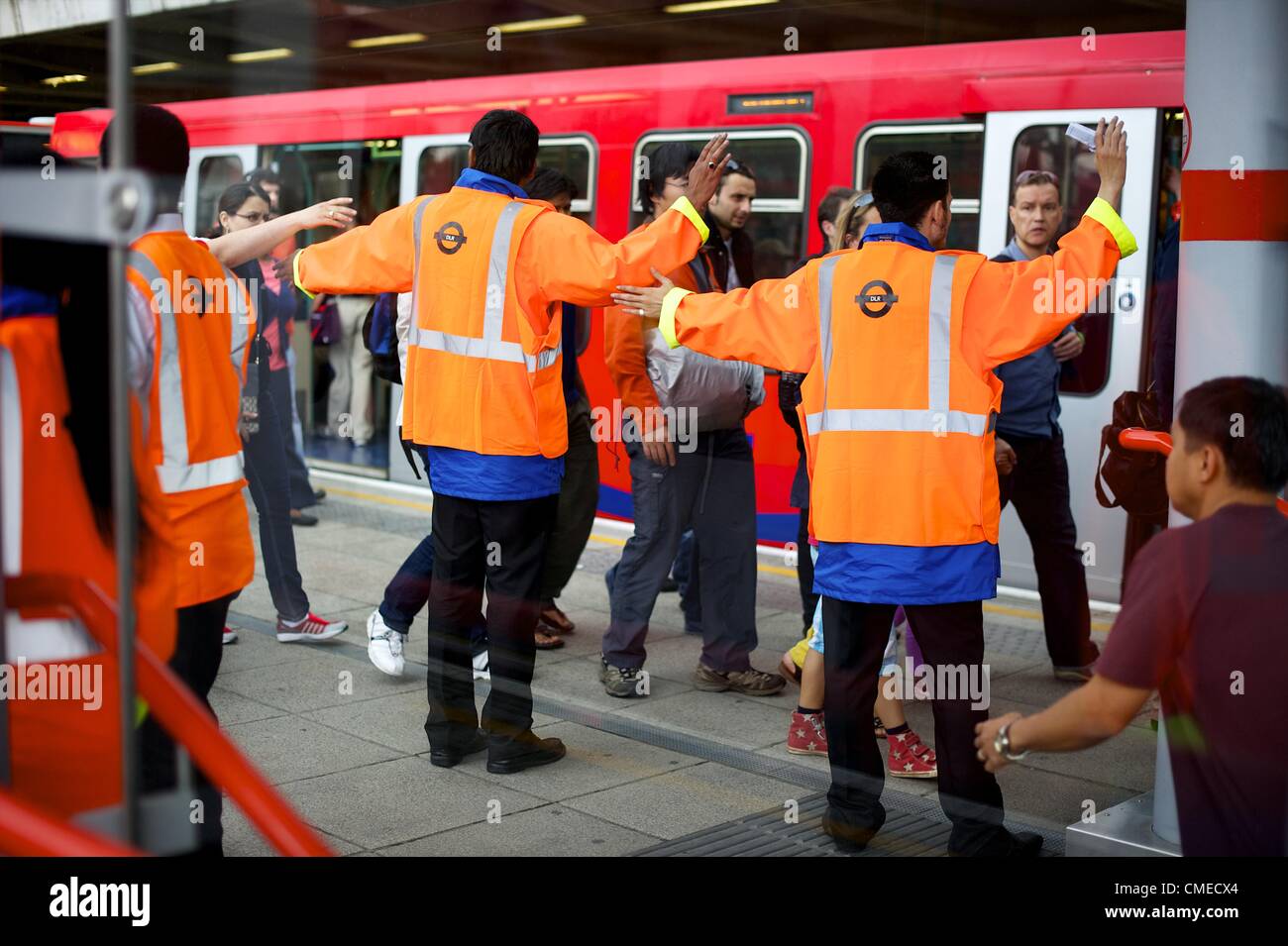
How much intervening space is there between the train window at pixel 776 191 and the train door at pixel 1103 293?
109 cm

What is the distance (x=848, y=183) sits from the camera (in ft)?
25.2

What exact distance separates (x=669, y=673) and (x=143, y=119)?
3.52 m

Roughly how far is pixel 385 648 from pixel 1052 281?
3.16m

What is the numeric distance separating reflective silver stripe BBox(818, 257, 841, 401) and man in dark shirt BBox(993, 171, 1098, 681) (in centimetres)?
190

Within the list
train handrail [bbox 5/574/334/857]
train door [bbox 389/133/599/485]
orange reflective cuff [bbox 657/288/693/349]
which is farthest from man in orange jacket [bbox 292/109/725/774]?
train door [bbox 389/133/599/485]

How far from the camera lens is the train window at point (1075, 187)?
6.89 m

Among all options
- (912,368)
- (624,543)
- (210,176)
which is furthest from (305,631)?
(210,176)

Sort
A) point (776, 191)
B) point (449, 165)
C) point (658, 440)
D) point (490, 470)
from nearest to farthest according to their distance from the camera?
point (490, 470) < point (658, 440) < point (776, 191) < point (449, 165)

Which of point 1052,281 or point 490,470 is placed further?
point 490,470

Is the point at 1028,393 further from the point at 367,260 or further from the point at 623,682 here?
the point at 367,260

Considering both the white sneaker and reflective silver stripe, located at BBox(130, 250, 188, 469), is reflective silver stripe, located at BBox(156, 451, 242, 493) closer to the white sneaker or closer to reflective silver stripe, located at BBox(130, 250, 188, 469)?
reflective silver stripe, located at BBox(130, 250, 188, 469)

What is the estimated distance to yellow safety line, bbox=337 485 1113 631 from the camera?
694cm

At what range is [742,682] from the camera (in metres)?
5.66
